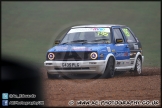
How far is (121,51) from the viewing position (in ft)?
40.2

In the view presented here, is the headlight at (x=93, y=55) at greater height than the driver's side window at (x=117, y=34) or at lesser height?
lesser

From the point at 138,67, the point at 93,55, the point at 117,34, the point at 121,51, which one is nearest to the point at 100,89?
the point at 93,55

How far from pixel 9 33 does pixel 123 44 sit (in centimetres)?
1630

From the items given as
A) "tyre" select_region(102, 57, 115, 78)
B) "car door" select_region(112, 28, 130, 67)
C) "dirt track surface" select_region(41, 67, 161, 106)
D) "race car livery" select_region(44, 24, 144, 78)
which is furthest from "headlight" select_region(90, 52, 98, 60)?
"car door" select_region(112, 28, 130, 67)

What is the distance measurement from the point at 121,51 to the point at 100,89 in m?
2.70

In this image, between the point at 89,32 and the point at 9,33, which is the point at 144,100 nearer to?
the point at 89,32

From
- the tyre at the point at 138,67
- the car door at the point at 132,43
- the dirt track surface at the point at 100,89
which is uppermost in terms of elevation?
the car door at the point at 132,43

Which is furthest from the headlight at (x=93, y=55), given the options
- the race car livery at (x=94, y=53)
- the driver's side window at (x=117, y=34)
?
the driver's side window at (x=117, y=34)

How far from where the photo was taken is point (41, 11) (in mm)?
32344

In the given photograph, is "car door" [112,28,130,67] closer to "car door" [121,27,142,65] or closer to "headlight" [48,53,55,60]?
"car door" [121,27,142,65]

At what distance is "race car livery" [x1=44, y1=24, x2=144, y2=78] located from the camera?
36.8ft

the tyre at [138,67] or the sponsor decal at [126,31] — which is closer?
the tyre at [138,67]

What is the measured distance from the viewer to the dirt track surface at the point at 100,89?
28.2 ft

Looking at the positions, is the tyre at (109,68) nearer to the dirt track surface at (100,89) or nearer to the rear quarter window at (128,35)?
the dirt track surface at (100,89)
